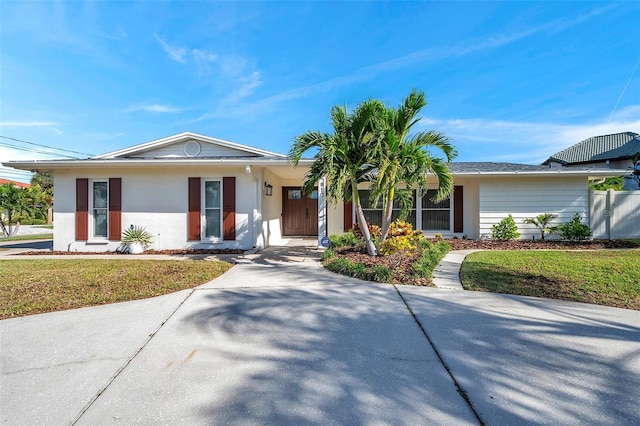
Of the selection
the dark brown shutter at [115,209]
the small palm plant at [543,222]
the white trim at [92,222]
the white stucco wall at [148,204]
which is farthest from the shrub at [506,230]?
the white trim at [92,222]

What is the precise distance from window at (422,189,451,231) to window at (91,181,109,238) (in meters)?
11.1

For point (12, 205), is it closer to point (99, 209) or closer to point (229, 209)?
point (99, 209)

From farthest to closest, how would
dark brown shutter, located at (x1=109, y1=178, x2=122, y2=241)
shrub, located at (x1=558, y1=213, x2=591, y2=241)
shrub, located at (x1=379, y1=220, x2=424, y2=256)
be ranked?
shrub, located at (x1=558, y1=213, x2=591, y2=241), dark brown shutter, located at (x1=109, y1=178, x2=122, y2=241), shrub, located at (x1=379, y1=220, x2=424, y2=256)

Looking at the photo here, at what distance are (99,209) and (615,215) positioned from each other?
18.1 m

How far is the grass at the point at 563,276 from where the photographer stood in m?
4.54

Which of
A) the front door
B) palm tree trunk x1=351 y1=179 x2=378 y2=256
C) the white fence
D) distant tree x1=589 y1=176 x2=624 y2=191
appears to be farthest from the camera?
the front door

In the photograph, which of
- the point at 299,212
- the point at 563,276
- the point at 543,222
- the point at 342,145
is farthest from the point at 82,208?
the point at 543,222

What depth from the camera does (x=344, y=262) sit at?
617cm

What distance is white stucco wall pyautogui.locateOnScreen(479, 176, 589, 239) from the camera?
1085 cm

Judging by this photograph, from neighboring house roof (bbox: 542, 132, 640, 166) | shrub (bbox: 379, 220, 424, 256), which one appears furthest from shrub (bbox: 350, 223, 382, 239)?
neighboring house roof (bbox: 542, 132, 640, 166)

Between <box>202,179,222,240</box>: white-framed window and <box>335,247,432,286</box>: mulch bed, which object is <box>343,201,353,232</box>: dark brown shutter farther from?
<box>202,179,222,240</box>: white-framed window

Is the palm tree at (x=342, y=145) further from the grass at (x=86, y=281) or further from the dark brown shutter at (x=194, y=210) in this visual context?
the dark brown shutter at (x=194, y=210)

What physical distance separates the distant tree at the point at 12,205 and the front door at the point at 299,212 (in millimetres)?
14604

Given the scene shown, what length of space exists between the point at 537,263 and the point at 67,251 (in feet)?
43.6
